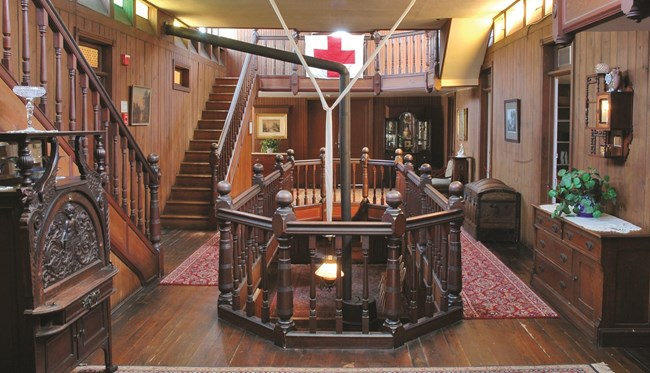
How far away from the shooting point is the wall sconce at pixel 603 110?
15.0ft

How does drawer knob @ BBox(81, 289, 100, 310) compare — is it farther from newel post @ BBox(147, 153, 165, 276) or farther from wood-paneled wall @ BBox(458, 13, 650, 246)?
wood-paneled wall @ BBox(458, 13, 650, 246)

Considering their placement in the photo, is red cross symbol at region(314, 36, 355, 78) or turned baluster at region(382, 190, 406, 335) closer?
turned baluster at region(382, 190, 406, 335)

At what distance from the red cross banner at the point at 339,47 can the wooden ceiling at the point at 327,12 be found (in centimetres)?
48

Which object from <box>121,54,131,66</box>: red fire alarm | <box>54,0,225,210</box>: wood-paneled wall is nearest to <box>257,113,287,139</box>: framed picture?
<box>54,0,225,210</box>: wood-paneled wall

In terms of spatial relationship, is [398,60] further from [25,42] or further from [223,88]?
[25,42]

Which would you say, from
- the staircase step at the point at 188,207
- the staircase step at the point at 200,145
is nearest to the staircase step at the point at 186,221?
the staircase step at the point at 188,207

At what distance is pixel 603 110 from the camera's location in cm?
466

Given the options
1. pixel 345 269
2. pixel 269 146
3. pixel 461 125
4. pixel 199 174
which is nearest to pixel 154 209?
pixel 345 269

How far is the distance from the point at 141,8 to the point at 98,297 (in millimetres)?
6218

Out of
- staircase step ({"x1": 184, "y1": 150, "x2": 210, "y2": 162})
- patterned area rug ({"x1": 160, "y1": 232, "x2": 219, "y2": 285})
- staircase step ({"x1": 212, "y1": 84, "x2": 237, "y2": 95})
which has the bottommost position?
patterned area rug ({"x1": 160, "y1": 232, "x2": 219, "y2": 285})

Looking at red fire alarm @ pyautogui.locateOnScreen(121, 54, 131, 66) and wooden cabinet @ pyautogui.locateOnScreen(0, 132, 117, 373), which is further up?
red fire alarm @ pyautogui.locateOnScreen(121, 54, 131, 66)

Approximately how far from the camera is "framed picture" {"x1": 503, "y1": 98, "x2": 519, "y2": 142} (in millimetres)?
7703

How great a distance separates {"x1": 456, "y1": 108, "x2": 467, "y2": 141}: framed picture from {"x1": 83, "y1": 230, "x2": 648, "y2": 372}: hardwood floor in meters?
7.26

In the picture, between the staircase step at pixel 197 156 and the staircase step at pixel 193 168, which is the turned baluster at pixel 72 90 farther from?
the staircase step at pixel 197 156
